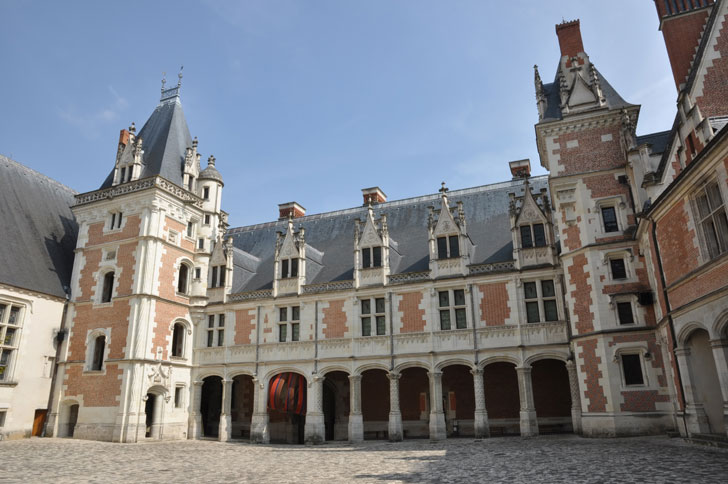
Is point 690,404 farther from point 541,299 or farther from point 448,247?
point 448,247

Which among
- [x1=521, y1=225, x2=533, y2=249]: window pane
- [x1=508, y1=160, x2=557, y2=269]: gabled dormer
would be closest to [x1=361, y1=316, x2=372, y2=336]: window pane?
[x1=508, y1=160, x2=557, y2=269]: gabled dormer

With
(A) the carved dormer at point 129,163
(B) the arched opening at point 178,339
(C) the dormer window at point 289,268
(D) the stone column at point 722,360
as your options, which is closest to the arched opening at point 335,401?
(C) the dormer window at point 289,268

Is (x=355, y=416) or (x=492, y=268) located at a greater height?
(x=492, y=268)

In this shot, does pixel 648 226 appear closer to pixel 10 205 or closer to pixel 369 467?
pixel 369 467

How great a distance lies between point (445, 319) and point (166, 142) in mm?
17257

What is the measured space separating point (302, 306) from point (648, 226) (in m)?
14.3

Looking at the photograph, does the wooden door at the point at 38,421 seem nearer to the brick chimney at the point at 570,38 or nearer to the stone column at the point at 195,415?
the stone column at the point at 195,415

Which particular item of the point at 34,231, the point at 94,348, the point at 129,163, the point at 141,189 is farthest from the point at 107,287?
the point at 129,163

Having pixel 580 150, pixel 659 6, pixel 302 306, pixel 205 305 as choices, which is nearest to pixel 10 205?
pixel 205 305

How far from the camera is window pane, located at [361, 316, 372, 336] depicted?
22.1 m

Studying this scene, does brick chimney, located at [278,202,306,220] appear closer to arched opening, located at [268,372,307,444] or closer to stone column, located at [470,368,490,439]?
arched opening, located at [268,372,307,444]

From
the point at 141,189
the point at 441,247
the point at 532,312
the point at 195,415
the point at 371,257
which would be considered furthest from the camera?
the point at 141,189

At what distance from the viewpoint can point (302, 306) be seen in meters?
23.2

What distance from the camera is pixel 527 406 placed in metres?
18.6
